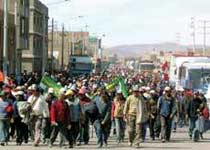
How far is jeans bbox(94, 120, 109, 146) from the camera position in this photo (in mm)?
23297

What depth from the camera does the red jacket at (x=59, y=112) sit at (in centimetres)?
2206

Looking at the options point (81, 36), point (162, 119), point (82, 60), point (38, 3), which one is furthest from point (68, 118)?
point (81, 36)

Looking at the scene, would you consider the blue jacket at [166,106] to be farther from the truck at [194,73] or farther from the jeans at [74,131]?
the truck at [194,73]

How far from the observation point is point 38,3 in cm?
9362

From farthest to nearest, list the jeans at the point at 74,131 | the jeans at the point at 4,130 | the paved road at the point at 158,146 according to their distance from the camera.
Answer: the jeans at the point at 4,130 < the jeans at the point at 74,131 < the paved road at the point at 158,146

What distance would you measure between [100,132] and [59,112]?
1920 mm

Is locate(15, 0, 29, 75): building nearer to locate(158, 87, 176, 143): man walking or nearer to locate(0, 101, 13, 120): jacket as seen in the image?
locate(158, 87, 176, 143): man walking

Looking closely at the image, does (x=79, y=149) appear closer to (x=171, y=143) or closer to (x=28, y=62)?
(x=171, y=143)

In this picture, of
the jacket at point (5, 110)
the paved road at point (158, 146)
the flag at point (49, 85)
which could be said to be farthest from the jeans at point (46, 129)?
the flag at point (49, 85)

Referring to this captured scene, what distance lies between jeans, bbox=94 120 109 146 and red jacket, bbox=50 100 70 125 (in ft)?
4.89

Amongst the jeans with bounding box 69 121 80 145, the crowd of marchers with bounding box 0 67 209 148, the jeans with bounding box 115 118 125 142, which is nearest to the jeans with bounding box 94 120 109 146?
the crowd of marchers with bounding box 0 67 209 148

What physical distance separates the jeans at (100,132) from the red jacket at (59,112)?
149 centimetres

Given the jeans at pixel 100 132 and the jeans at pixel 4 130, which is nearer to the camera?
the jeans at pixel 4 130

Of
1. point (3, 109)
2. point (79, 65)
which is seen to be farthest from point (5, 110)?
point (79, 65)
